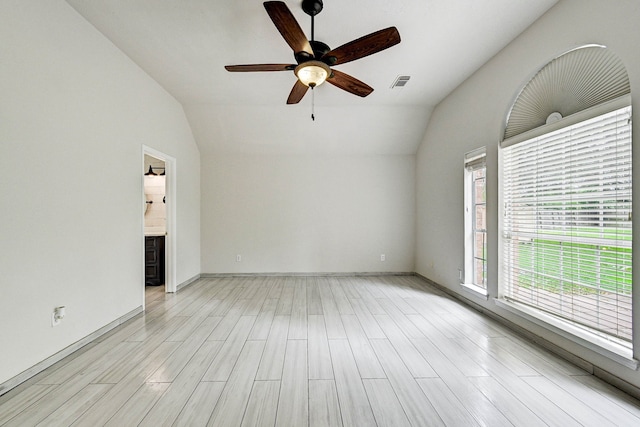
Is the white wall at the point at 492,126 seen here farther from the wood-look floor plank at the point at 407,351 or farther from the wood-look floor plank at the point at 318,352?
the wood-look floor plank at the point at 318,352

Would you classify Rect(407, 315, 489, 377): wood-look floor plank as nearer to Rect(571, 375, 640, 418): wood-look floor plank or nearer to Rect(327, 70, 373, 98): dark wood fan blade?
Rect(571, 375, 640, 418): wood-look floor plank

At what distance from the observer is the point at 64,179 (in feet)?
7.96

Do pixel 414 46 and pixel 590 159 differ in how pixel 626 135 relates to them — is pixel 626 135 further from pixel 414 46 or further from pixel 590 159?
pixel 414 46

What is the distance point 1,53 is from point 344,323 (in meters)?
3.58

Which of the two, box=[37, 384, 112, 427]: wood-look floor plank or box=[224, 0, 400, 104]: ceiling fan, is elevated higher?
box=[224, 0, 400, 104]: ceiling fan

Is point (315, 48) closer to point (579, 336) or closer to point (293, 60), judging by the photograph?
point (293, 60)

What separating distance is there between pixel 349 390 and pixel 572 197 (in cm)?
239

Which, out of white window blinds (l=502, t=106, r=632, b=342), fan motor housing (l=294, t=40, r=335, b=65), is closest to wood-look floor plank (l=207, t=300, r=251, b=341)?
fan motor housing (l=294, t=40, r=335, b=65)

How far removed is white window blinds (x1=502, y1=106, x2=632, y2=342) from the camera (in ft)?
6.71

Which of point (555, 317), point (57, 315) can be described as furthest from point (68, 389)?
point (555, 317)

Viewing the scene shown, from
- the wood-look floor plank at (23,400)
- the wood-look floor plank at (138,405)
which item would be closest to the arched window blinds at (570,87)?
the wood-look floor plank at (138,405)

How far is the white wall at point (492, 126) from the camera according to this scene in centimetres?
196

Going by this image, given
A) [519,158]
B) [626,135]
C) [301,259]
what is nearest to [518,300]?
[519,158]

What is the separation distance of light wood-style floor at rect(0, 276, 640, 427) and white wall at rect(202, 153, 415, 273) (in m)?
2.26
